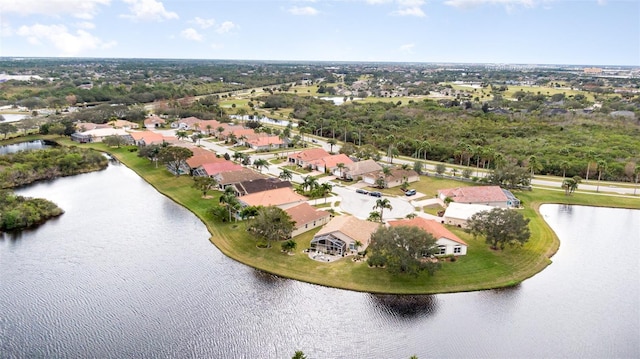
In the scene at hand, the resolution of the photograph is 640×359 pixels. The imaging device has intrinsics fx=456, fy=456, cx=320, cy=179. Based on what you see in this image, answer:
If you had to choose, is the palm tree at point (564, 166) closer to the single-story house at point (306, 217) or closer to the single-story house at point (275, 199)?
the single-story house at point (306, 217)

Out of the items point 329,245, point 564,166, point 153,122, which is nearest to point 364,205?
point 329,245

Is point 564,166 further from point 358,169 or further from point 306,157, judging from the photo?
point 306,157

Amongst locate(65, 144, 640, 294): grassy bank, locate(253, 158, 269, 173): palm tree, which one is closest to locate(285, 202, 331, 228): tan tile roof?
locate(65, 144, 640, 294): grassy bank

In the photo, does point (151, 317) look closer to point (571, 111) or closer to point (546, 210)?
point (546, 210)

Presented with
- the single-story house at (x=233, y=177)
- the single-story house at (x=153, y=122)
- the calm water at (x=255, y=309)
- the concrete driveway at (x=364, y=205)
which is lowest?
the calm water at (x=255, y=309)

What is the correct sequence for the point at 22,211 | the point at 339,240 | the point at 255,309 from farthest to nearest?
→ 1. the point at 22,211
2. the point at 339,240
3. the point at 255,309

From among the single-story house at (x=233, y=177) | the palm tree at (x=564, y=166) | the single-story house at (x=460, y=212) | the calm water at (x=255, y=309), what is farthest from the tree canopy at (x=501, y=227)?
the palm tree at (x=564, y=166)

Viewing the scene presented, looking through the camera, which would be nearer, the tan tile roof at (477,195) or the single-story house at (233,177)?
the tan tile roof at (477,195)
